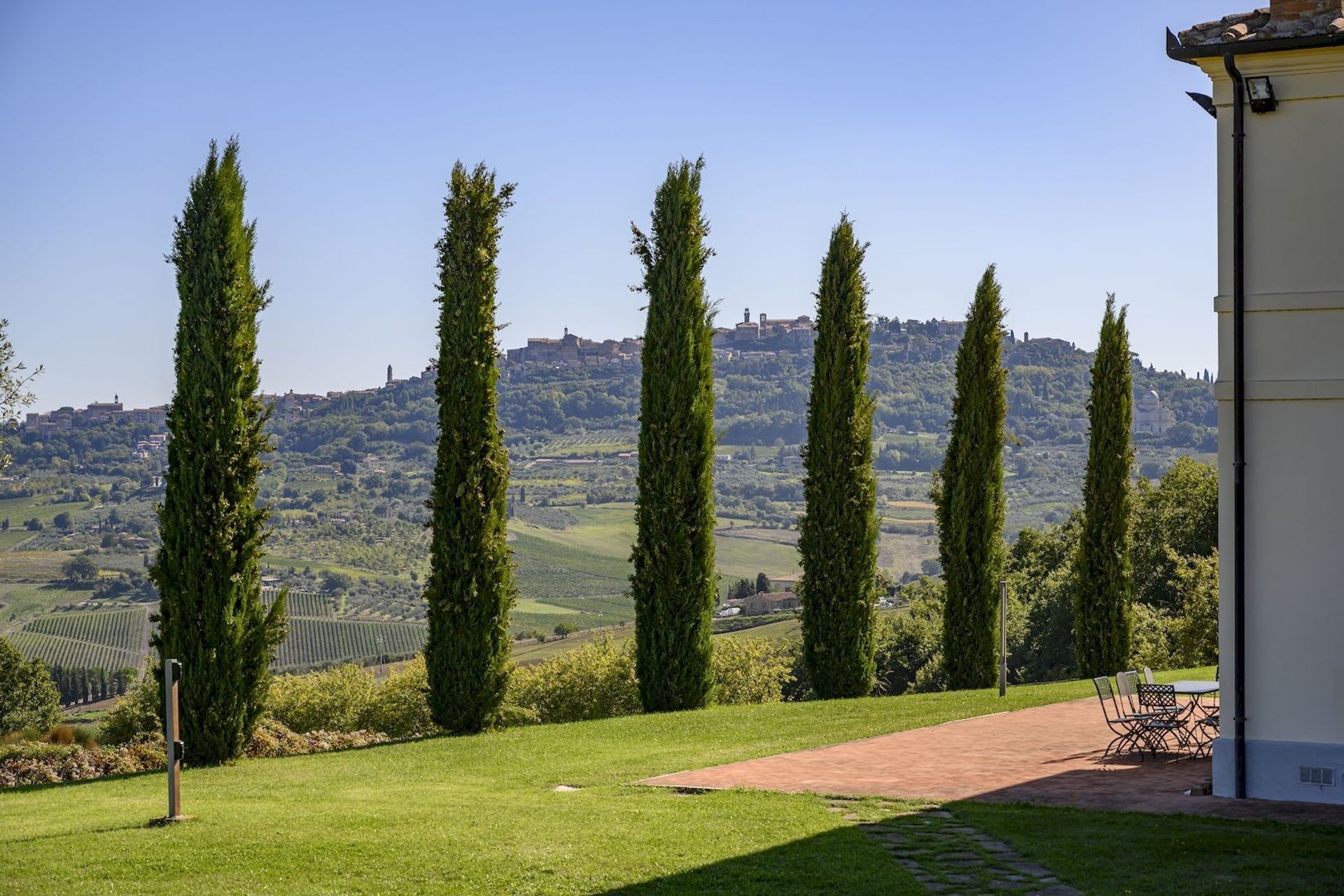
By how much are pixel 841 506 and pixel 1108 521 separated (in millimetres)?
6448

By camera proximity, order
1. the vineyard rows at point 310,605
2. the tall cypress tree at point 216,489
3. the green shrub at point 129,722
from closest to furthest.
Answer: the tall cypress tree at point 216,489 < the green shrub at point 129,722 < the vineyard rows at point 310,605

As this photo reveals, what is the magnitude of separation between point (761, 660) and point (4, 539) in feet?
247

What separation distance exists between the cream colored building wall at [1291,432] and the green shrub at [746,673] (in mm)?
22531

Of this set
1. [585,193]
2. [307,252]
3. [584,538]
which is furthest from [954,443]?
[584,538]

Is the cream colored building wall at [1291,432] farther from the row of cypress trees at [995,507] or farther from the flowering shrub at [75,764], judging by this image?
the flowering shrub at [75,764]

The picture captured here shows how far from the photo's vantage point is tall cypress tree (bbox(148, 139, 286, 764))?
49.7 feet

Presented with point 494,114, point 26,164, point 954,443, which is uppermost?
point 494,114

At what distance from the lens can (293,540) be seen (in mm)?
109188

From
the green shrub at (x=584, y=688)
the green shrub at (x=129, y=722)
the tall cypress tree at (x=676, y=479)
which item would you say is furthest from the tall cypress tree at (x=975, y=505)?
the green shrub at (x=129, y=722)

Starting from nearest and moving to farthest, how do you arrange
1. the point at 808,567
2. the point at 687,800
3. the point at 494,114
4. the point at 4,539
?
the point at 687,800 → the point at 494,114 → the point at 808,567 → the point at 4,539

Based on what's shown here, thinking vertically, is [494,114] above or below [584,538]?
above

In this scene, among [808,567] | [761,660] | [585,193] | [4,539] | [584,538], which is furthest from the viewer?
[584,538]

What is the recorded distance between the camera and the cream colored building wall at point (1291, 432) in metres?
10.8

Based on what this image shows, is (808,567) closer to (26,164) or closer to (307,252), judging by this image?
(307,252)
